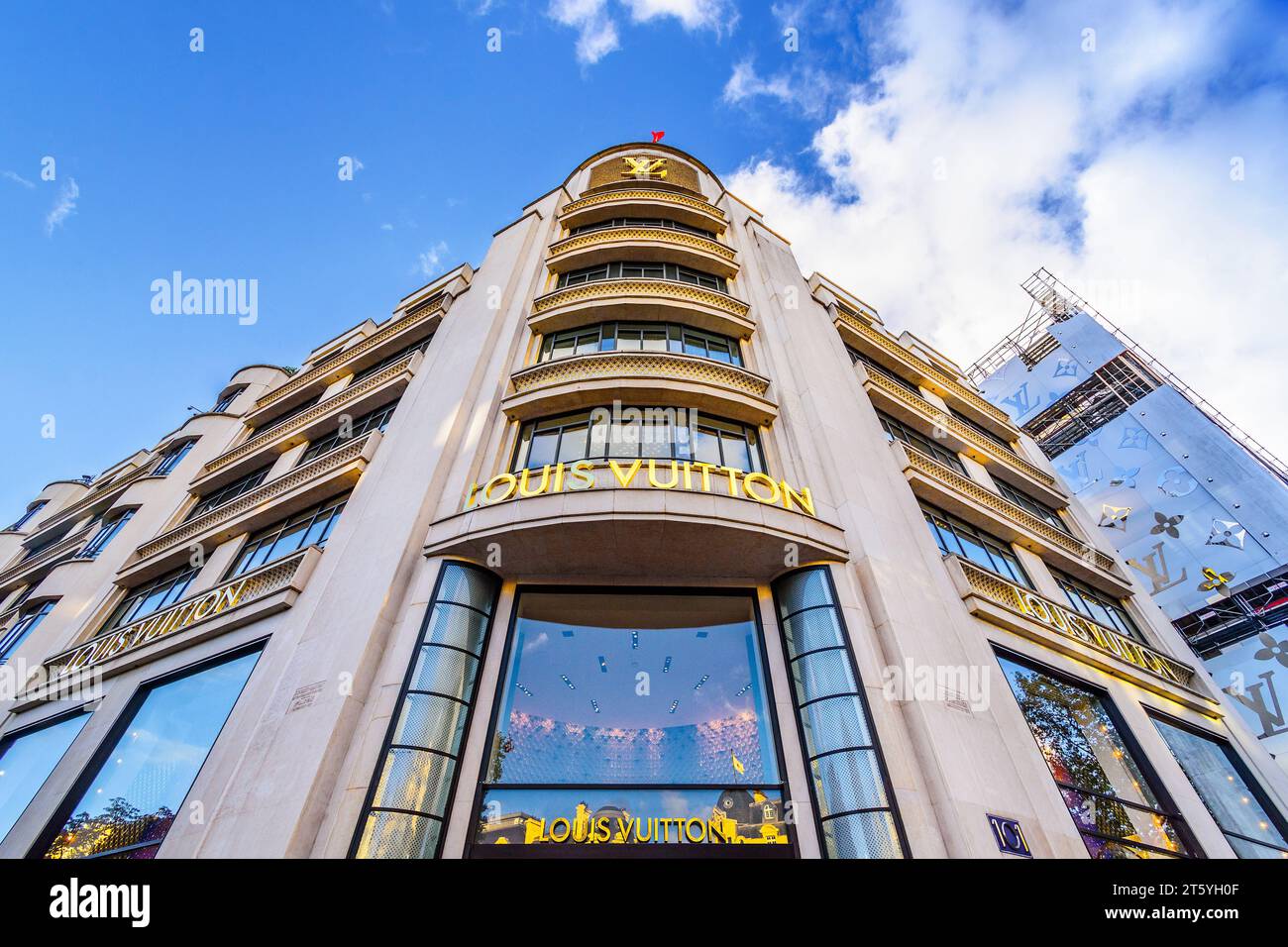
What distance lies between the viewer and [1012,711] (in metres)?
10.7

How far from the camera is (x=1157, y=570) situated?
99.7 ft

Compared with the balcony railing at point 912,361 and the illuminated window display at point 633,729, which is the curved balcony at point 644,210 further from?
the illuminated window display at point 633,729

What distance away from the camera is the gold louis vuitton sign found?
86.1 feet

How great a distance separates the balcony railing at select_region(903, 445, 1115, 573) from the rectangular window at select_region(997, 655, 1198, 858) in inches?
195

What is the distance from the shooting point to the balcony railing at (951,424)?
18828mm

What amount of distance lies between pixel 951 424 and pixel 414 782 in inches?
732

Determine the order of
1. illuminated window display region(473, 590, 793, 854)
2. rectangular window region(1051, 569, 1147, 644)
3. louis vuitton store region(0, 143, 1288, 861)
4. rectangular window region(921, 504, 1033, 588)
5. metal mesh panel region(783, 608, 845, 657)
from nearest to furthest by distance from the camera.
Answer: illuminated window display region(473, 590, 793, 854), louis vuitton store region(0, 143, 1288, 861), metal mesh panel region(783, 608, 845, 657), rectangular window region(921, 504, 1033, 588), rectangular window region(1051, 569, 1147, 644)

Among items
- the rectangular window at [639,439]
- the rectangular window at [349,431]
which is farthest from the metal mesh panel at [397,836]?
the rectangular window at [349,431]

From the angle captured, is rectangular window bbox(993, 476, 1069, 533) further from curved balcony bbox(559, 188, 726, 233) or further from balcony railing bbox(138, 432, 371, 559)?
balcony railing bbox(138, 432, 371, 559)

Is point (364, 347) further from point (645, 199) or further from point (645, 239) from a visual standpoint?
point (645, 199)

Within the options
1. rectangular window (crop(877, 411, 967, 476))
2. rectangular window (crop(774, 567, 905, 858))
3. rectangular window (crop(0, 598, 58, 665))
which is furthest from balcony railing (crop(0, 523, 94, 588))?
rectangular window (crop(877, 411, 967, 476))
